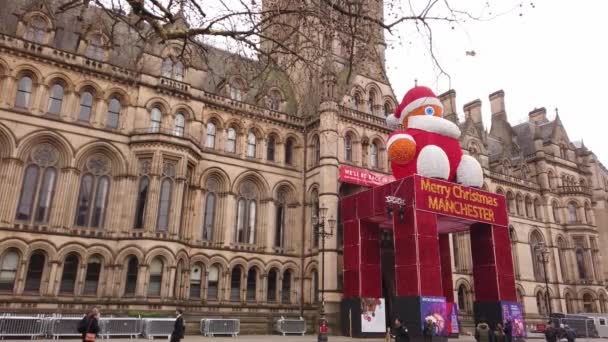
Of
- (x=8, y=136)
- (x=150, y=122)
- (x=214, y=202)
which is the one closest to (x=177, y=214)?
(x=214, y=202)

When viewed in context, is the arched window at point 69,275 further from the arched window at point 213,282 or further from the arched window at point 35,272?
the arched window at point 213,282

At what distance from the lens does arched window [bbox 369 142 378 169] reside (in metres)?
30.8

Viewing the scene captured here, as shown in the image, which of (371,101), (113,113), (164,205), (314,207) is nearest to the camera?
(164,205)

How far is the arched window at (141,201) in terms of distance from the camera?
2323cm

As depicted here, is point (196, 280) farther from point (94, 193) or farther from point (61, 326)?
point (61, 326)

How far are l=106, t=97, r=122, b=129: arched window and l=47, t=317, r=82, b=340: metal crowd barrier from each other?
10375mm

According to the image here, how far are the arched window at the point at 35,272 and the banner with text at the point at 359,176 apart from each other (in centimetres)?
1627

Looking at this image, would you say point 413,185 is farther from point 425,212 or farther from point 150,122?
point 150,122

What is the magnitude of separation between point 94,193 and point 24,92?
5.95 m

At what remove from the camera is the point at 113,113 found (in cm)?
2477

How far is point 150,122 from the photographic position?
25.3 meters

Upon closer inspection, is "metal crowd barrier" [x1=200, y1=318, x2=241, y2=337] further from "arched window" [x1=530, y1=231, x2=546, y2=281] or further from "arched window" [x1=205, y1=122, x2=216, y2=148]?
"arched window" [x1=530, y1=231, x2=546, y2=281]

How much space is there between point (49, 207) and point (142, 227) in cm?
437

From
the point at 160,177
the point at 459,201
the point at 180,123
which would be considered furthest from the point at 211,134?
the point at 459,201
